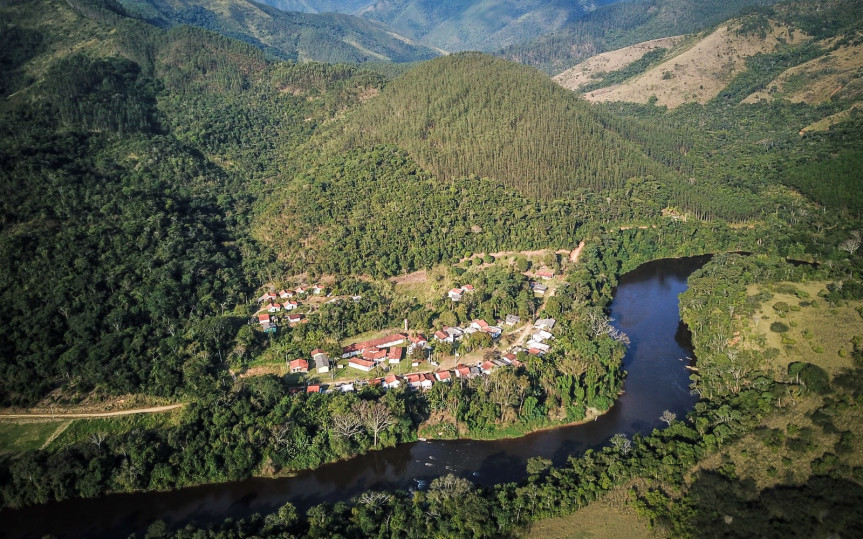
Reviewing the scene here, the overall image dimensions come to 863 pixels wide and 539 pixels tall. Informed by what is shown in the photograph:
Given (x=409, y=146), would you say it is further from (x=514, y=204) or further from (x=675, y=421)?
(x=675, y=421)

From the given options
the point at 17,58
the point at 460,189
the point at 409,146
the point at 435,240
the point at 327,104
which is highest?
the point at 17,58

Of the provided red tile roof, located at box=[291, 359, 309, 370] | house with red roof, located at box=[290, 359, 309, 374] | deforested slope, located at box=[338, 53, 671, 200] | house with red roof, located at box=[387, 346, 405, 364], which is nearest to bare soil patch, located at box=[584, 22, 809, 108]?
deforested slope, located at box=[338, 53, 671, 200]

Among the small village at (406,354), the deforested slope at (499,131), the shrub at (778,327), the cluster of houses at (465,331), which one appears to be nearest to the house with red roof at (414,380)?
the small village at (406,354)

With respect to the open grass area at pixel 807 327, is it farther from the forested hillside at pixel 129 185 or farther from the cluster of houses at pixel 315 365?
the forested hillside at pixel 129 185

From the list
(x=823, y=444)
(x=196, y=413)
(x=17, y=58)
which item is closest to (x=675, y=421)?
(x=823, y=444)

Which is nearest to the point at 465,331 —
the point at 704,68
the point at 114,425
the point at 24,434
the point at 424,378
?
the point at 424,378

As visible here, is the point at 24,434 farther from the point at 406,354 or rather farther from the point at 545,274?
the point at 545,274
